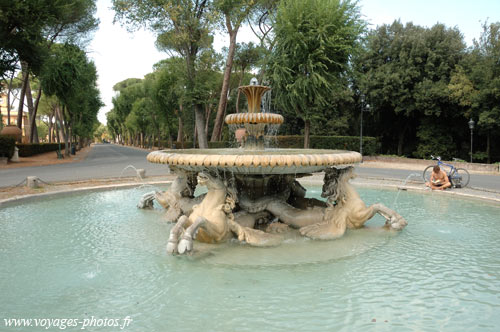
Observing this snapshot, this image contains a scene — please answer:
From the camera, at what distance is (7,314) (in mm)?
3066

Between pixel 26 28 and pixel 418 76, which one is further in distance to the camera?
pixel 418 76

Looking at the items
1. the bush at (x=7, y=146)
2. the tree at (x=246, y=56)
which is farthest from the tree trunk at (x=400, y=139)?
the bush at (x=7, y=146)

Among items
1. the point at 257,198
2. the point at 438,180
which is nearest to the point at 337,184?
the point at 257,198

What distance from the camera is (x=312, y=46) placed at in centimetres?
1992

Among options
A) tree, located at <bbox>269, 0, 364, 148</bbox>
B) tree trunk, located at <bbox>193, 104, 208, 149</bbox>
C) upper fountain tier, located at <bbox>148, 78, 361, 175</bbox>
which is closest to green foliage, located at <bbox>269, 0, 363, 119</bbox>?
tree, located at <bbox>269, 0, 364, 148</bbox>

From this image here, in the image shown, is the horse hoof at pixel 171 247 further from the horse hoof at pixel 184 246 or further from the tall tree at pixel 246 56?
the tall tree at pixel 246 56

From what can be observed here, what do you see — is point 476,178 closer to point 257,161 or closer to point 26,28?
point 257,161

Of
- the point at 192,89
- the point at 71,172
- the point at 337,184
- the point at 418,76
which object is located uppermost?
the point at 418,76

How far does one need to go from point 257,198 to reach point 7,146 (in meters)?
22.2

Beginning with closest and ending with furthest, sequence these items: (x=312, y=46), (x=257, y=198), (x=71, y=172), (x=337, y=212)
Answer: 1. (x=337, y=212)
2. (x=257, y=198)
3. (x=71, y=172)
4. (x=312, y=46)

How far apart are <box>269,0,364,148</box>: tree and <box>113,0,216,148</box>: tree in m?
4.91

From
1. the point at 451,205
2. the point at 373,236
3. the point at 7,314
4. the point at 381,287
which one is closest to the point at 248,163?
the point at 381,287

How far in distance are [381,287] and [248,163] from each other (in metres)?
2.17

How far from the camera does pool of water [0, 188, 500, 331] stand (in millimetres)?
3002
